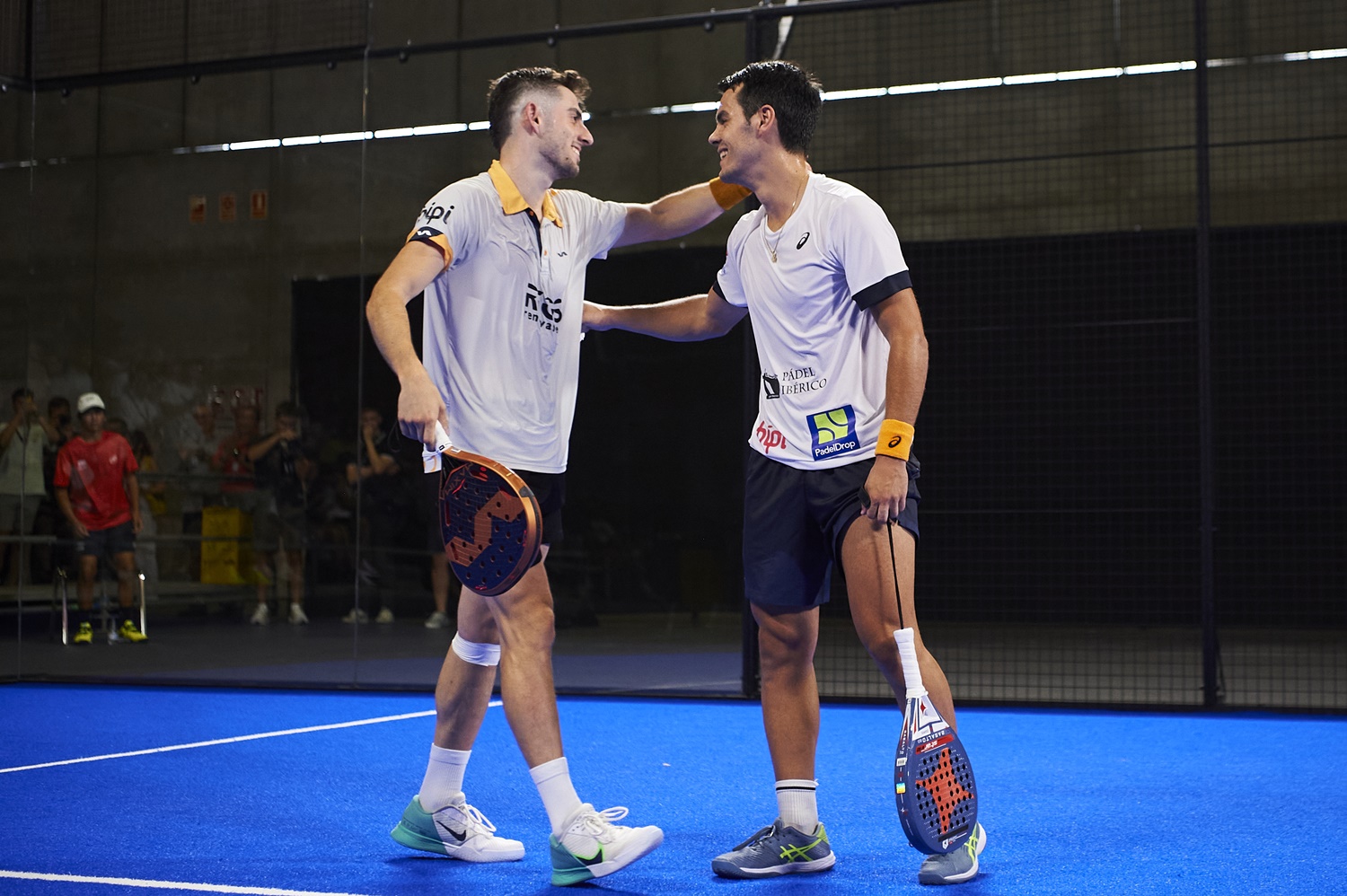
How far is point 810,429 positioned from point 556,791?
102 centimetres

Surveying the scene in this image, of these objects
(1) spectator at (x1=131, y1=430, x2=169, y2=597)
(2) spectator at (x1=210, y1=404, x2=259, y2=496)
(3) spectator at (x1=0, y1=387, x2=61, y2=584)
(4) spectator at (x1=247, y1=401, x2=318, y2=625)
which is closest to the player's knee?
(4) spectator at (x1=247, y1=401, x2=318, y2=625)

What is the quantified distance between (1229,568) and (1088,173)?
308cm

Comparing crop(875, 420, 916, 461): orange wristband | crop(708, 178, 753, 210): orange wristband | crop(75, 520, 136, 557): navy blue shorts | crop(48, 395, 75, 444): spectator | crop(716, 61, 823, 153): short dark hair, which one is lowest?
crop(75, 520, 136, 557): navy blue shorts

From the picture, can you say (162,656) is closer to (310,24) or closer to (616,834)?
(310,24)

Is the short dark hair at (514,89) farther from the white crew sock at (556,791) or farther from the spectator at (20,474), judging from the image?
the spectator at (20,474)

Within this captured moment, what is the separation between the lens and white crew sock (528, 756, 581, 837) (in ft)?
10.2

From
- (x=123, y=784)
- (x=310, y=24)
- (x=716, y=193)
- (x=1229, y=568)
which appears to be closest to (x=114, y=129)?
(x=310, y=24)

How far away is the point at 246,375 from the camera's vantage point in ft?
25.4

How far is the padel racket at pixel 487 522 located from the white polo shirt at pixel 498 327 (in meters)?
0.20

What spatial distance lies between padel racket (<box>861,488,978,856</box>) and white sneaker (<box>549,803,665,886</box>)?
57cm

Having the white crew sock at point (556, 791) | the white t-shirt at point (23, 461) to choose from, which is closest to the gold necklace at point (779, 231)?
the white crew sock at point (556, 791)

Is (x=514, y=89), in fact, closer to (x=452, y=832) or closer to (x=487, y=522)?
(x=487, y=522)

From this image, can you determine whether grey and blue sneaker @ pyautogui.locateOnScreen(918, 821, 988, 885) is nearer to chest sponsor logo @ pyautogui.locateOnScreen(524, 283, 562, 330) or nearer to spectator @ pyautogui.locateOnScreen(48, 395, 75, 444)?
chest sponsor logo @ pyautogui.locateOnScreen(524, 283, 562, 330)

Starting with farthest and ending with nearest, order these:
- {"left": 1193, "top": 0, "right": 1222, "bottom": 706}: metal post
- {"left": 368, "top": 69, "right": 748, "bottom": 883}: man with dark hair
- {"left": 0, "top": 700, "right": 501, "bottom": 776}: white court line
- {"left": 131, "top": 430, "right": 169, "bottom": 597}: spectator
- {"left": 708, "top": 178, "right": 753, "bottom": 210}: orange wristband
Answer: {"left": 131, "top": 430, "right": 169, "bottom": 597}: spectator → {"left": 1193, "top": 0, "right": 1222, "bottom": 706}: metal post → {"left": 0, "top": 700, "right": 501, "bottom": 776}: white court line → {"left": 708, "top": 178, "right": 753, "bottom": 210}: orange wristband → {"left": 368, "top": 69, "right": 748, "bottom": 883}: man with dark hair
